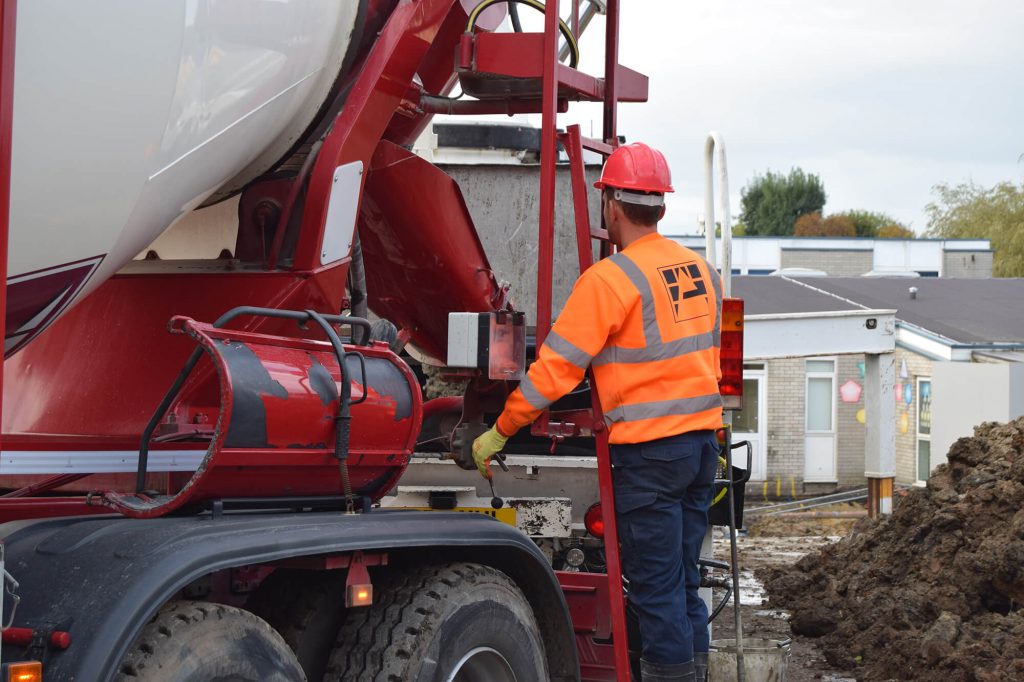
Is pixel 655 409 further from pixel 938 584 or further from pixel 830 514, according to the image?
pixel 830 514

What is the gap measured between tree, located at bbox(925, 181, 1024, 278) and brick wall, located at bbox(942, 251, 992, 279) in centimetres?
95

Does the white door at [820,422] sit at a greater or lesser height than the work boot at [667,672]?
greater

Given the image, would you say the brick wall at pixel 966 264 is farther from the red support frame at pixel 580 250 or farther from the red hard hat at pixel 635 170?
the red support frame at pixel 580 250

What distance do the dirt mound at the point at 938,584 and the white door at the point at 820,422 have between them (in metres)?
15.6

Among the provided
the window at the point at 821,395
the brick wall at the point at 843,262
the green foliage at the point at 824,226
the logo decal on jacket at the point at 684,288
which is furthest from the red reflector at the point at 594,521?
the green foliage at the point at 824,226

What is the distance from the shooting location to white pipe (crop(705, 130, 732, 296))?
5.98 m

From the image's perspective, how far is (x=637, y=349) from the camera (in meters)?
4.10

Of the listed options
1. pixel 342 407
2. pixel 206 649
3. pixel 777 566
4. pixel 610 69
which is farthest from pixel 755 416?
pixel 206 649

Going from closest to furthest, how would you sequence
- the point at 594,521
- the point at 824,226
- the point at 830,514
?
the point at 594,521 → the point at 830,514 → the point at 824,226

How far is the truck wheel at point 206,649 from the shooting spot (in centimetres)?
262

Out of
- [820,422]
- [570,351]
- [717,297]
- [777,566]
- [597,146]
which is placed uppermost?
[597,146]

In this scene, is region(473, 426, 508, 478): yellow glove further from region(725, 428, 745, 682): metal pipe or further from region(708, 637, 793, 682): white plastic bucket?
region(708, 637, 793, 682): white plastic bucket

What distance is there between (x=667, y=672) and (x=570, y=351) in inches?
41.5

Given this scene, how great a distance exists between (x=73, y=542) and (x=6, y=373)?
3.24 feet
